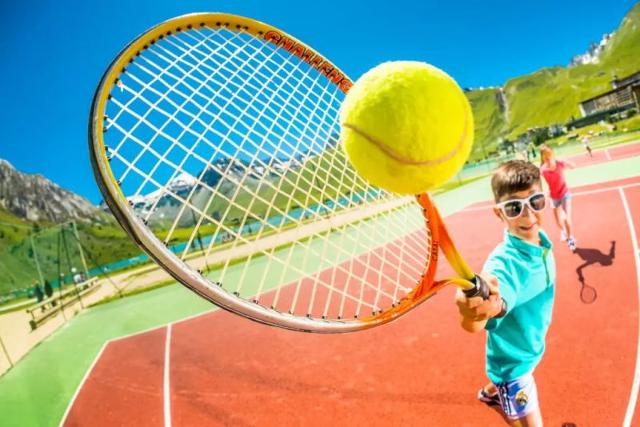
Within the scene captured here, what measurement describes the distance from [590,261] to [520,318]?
4.90 m

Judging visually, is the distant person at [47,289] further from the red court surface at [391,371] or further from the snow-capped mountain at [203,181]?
the snow-capped mountain at [203,181]

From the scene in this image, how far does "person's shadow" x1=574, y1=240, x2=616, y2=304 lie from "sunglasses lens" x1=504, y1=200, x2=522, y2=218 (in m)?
3.20

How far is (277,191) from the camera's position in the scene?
7.08 feet

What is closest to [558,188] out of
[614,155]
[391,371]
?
[391,371]

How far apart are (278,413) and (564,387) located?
2767 mm

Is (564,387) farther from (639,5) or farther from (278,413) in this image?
(639,5)

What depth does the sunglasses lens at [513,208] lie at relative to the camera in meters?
2.41

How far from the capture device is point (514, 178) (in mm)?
2547

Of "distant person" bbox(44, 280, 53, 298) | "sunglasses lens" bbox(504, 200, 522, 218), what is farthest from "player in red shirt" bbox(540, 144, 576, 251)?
"distant person" bbox(44, 280, 53, 298)

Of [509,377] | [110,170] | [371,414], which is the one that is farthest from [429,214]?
[371,414]

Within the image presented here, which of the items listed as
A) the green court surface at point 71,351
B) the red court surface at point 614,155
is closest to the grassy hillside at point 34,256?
the green court surface at point 71,351

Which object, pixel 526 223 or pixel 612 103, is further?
pixel 612 103

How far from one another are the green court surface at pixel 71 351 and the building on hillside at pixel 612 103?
74.8 m

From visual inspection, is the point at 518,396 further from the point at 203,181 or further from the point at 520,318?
the point at 203,181
